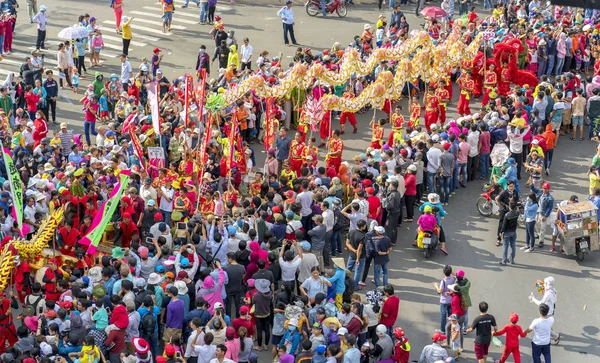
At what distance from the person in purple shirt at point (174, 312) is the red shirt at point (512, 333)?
5.24m

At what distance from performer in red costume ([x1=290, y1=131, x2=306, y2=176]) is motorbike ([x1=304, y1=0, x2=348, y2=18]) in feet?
49.0

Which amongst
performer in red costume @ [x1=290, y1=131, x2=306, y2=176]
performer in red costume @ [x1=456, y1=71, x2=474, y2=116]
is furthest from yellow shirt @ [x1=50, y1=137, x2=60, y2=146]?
performer in red costume @ [x1=456, y1=71, x2=474, y2=116]

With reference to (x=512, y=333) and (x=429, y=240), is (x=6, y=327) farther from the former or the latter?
(x=429, y=240)

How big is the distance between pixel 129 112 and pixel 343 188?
6.12 meters

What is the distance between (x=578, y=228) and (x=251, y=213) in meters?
6.79

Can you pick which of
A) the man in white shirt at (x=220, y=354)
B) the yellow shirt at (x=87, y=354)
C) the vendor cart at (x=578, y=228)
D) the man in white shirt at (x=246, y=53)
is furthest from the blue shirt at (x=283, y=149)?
the yellow shirt at (x=87, y=354)

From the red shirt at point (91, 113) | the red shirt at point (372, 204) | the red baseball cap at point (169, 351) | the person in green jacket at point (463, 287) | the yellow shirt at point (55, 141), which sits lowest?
the red baseball cap at point (169, 351)

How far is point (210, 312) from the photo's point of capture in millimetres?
17469

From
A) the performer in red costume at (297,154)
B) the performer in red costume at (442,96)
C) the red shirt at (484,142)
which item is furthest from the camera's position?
the performer in red costume at (442,96)

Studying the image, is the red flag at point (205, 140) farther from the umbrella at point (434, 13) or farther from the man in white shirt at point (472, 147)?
the umbrella at point (434, 13)

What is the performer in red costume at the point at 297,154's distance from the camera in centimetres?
2297

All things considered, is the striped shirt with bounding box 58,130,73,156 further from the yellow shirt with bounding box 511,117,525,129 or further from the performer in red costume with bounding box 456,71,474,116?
the performer in red costume with bounding box 456,71,474,116

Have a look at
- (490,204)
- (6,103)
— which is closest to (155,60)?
(6,103)

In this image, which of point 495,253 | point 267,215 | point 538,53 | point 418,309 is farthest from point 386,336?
point 538,53
